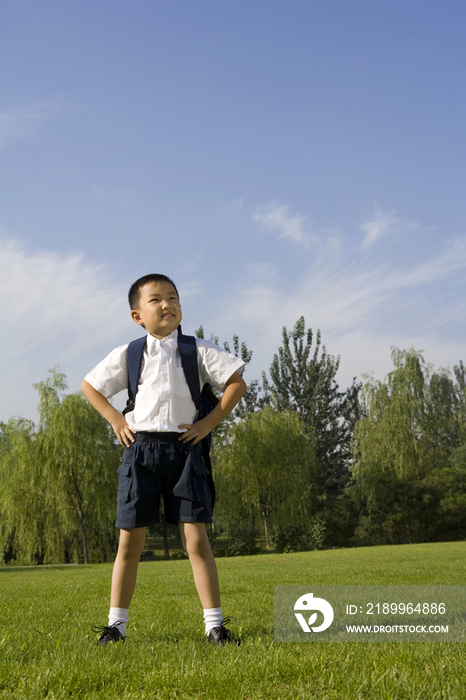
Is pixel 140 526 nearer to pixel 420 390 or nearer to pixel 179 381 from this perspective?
pixel 179 381

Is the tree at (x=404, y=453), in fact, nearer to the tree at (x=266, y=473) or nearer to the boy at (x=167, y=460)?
the tree at (x=266, y=473)

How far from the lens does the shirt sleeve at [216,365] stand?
3.19 metres

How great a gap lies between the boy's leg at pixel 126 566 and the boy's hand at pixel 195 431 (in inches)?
20.7

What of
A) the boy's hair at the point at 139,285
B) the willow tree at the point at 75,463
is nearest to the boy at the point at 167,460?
the boy's hair at the point at 139,285

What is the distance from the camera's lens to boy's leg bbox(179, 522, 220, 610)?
2957mm

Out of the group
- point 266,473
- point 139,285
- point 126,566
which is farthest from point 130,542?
point 266,473

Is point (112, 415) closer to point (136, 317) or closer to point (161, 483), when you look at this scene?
point (161, 483)

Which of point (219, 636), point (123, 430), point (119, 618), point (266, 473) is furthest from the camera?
point (266, 473)

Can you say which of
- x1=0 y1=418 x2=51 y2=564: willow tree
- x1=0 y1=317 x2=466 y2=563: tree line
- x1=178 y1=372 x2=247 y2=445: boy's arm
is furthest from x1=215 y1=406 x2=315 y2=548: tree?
x1=178 y1=372 x2=247 y2=445: boy's arm

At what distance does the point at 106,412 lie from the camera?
3.26 meters

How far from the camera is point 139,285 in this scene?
3.39 meters

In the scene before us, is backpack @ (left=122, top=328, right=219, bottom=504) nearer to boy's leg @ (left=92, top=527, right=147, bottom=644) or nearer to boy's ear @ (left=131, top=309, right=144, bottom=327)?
boy's ear @ (left=131, top=309, right=144, bottom=327)

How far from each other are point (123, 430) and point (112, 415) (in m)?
0.14

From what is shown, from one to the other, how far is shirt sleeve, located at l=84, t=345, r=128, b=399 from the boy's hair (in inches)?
12.7
